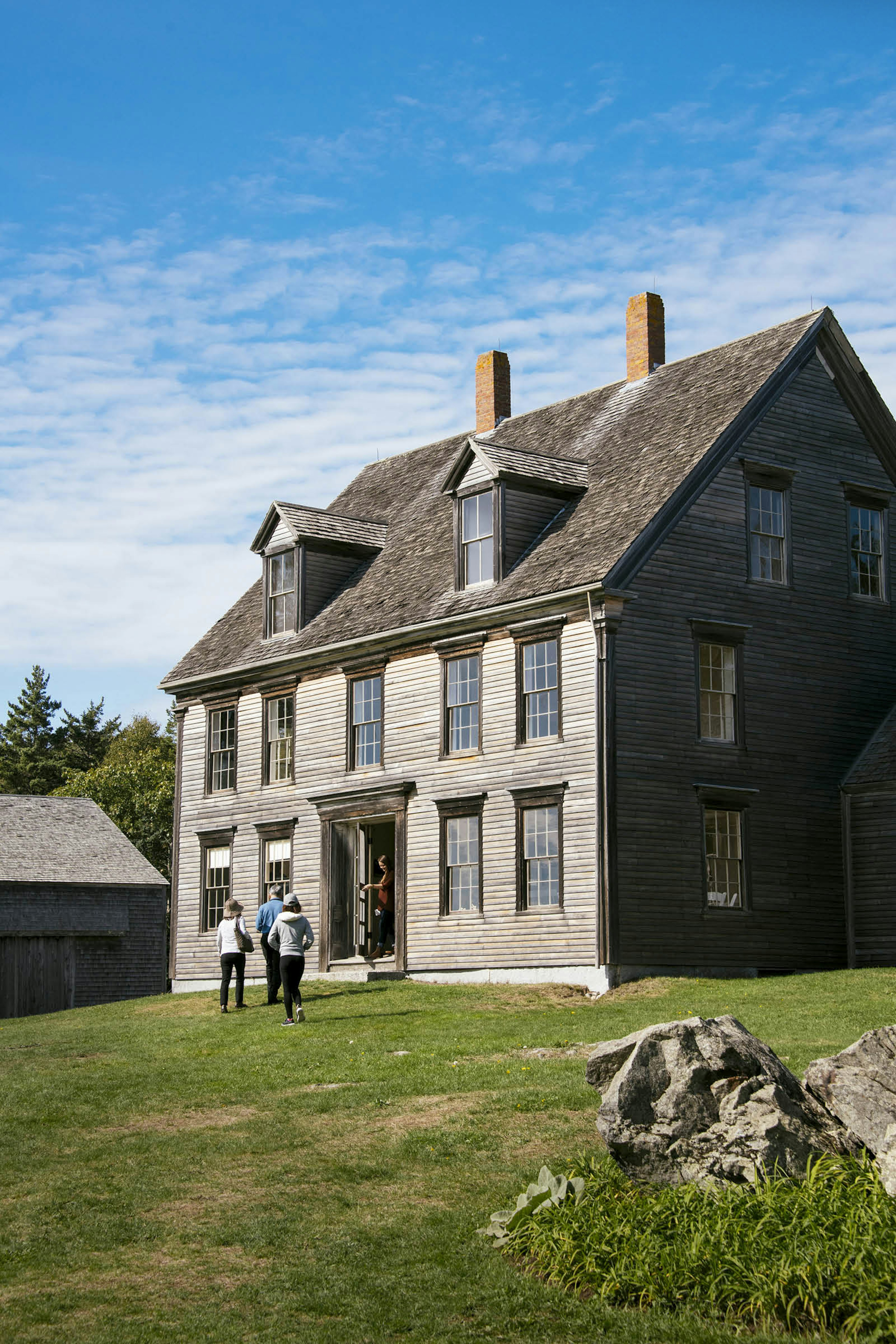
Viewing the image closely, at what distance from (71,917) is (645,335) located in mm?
23670

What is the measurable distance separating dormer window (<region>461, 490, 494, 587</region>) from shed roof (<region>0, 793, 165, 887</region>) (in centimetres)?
1985

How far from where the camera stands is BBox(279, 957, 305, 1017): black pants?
2266 cm

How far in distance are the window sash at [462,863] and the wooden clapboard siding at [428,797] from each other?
26cm

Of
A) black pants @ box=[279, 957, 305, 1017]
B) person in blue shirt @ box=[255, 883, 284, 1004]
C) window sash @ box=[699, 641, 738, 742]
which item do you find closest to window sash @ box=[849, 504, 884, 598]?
window sash @ box=[699, 641, 738, 742]

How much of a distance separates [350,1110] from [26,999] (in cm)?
3185

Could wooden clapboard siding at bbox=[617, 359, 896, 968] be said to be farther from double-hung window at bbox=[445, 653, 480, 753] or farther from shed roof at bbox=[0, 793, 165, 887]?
shed roof at bbox=[0, 793, 165, 887]

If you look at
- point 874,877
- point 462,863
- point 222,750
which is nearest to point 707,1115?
point 462,863

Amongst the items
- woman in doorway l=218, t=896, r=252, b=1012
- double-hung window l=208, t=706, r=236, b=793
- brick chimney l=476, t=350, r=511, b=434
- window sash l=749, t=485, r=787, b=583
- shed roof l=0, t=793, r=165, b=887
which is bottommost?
woman in doorway l=218, t=896, r=252, b=1012

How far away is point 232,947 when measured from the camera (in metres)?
25.2

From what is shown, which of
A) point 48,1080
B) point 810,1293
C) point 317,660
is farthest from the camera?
point 317,660

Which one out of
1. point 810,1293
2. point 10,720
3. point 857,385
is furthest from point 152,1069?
point 10,720

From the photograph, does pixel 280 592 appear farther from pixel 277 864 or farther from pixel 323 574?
pixel 277 864

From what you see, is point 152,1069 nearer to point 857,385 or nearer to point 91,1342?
point 91,1342

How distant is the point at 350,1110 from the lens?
1488 centimetres
